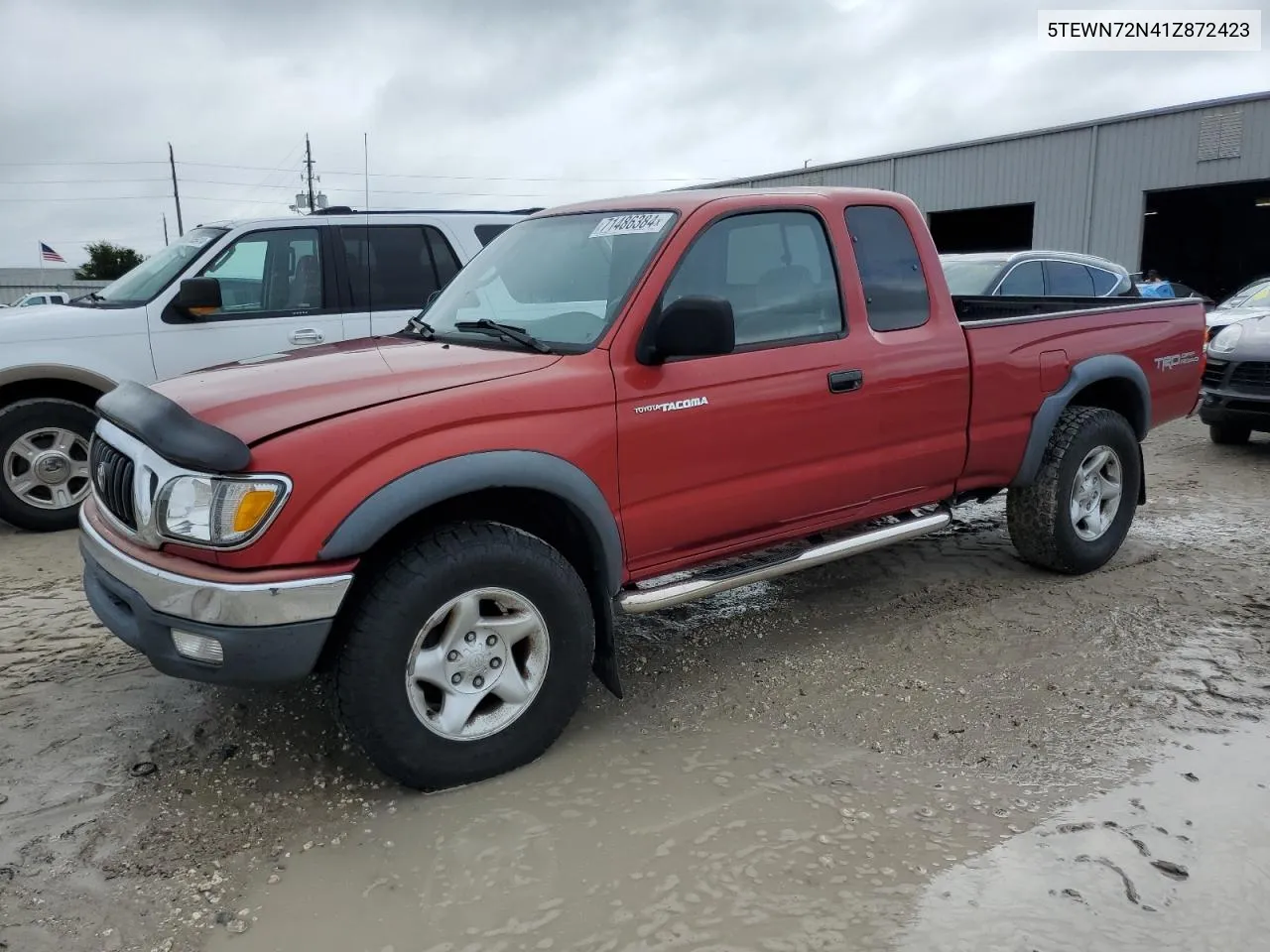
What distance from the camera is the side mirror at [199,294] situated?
592 cm

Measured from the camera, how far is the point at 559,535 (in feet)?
11.2

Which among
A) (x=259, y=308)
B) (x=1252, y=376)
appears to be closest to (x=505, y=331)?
(x=259, y=308)

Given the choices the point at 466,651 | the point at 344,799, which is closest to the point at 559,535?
the point at 466,651

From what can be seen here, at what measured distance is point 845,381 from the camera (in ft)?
12.7

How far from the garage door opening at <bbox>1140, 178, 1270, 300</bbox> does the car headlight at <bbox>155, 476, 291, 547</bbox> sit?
95.7 feet

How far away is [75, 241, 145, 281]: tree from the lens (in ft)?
198

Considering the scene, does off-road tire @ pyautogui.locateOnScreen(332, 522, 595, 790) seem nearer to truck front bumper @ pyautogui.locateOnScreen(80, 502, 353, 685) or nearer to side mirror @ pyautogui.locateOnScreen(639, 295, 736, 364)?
truck front bumper @ pyautogui.locateOnScreen(80, 502, 353, 685)

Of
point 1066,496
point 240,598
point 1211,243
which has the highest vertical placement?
point 1211,243

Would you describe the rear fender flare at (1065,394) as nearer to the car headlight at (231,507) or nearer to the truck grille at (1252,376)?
the car headlight at (231,507)

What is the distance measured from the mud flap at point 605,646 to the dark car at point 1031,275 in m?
6.63

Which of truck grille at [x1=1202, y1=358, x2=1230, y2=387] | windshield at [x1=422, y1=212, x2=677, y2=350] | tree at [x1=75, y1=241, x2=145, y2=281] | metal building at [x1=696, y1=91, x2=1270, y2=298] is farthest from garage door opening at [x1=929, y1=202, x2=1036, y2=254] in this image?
tree at [x1=75, y1=241, x2=145, y2=281]

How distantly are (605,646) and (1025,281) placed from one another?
757 centimetres

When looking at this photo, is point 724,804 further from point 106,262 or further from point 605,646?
point 106,262

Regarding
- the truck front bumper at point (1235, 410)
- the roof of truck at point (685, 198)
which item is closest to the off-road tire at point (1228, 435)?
the truck front bumper at point (1235, 410)
